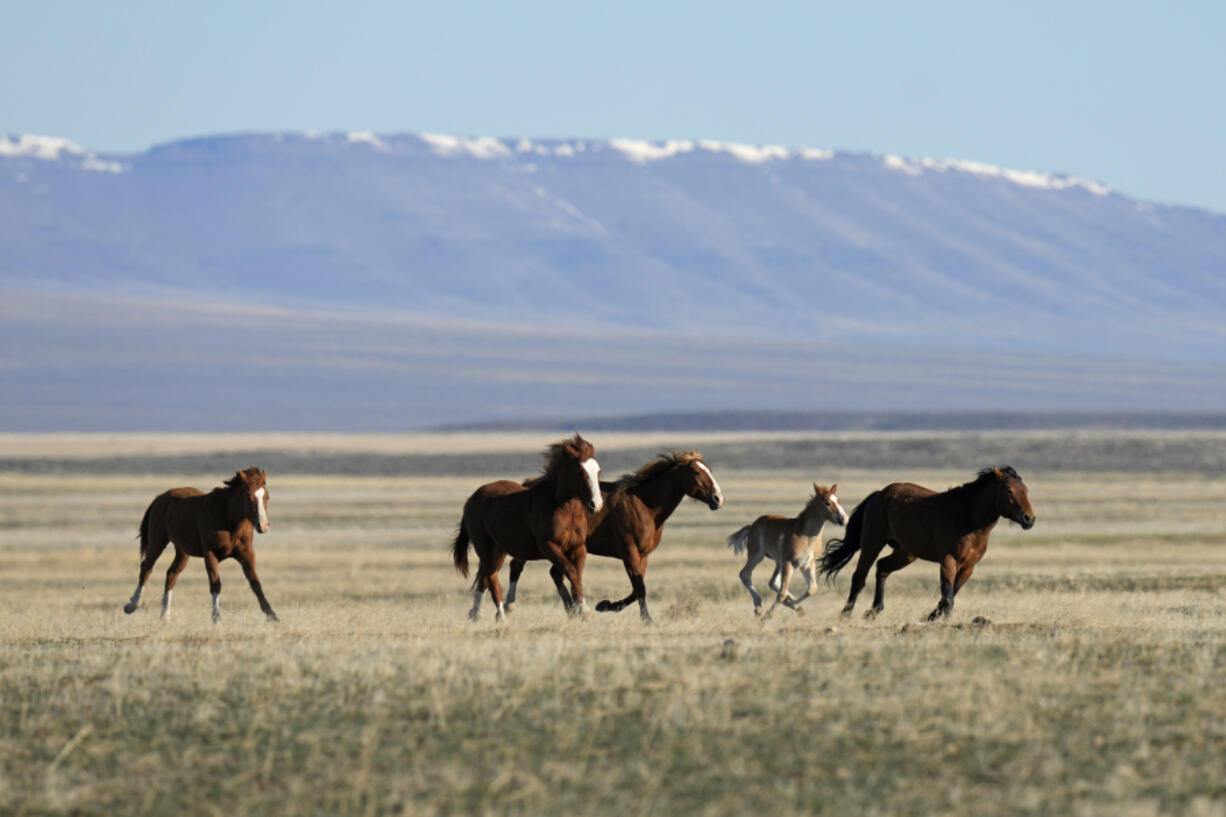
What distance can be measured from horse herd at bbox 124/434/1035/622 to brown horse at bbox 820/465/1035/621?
0.04ft

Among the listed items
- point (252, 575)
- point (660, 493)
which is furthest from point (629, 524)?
point (252, 575)

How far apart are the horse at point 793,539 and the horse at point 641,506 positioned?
158 cm

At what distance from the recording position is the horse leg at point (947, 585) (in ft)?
57.2

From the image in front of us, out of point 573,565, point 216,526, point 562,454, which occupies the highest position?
point 562,454

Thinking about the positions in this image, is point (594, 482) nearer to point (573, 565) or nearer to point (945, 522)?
point (573, 565)

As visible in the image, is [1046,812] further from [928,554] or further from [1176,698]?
[928,554]

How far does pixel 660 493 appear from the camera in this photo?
62.4 ft

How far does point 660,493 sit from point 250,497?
422 cm

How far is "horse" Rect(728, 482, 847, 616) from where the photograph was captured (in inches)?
794

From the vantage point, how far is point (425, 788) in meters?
10.5

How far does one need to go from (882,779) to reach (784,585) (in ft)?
30.5

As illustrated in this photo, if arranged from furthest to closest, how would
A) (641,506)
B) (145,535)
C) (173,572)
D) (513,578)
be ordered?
1. (145,535)
2. (173,572)
3. (513,578)
4. (641,506)

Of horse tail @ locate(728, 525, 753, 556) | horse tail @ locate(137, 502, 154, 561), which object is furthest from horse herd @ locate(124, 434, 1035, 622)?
horse tail @ locate(137, 502, 154, 561)

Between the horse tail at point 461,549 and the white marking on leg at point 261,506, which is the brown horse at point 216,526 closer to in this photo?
the white marking on leg at point 261,506
